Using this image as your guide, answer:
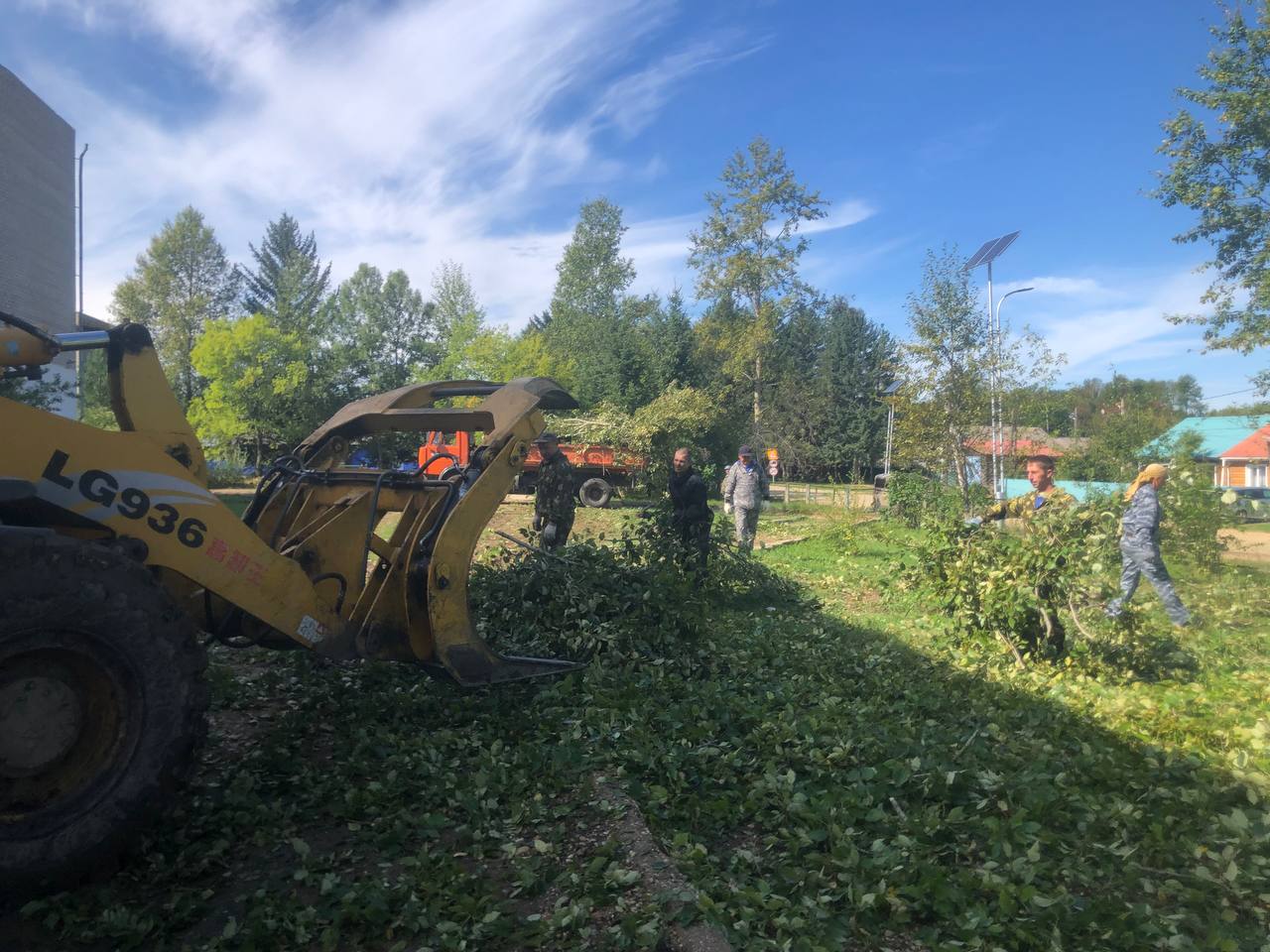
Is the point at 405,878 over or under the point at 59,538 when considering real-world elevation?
under

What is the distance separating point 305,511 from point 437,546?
1.15 metres

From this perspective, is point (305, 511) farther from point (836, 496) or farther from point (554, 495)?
point (836, 496)

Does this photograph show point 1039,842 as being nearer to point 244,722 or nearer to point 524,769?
point 524,769

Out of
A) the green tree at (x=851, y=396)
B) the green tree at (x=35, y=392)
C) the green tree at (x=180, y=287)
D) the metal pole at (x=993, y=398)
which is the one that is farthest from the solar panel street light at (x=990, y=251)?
the green tree at (x=180, y=287)

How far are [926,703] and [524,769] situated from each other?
9.08 ft

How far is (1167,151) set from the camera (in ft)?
55.8

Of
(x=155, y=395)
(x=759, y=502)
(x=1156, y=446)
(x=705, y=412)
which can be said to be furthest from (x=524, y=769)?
(x=705, y=412)

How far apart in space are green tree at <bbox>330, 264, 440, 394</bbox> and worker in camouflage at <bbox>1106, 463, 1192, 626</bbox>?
3558 centimetres

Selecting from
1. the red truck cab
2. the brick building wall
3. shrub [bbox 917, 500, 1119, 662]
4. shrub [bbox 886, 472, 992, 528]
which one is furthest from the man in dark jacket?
the brick building wall

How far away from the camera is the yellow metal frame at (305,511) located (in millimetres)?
3518

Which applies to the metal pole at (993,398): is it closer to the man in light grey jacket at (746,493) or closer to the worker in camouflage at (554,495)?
the man in light grey jacket at (746,493)

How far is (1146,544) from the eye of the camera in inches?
303

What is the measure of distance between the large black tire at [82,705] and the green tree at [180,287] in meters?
Answer: 49.3

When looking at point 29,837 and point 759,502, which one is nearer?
point 29,837
